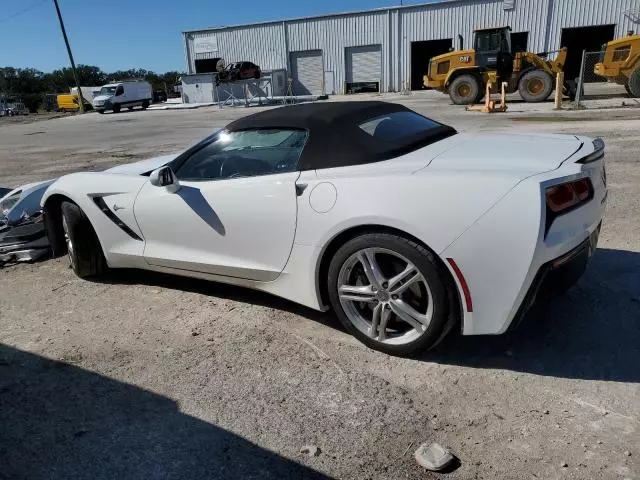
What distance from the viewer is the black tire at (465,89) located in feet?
63.1

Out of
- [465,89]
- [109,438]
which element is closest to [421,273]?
[109,438]

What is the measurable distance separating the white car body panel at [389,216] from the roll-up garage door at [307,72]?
36986 millimetres

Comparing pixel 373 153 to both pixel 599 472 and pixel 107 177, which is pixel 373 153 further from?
pixel 107 177

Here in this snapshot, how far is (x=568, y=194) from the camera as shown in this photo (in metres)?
2.48

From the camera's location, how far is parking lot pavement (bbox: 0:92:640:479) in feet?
7.07

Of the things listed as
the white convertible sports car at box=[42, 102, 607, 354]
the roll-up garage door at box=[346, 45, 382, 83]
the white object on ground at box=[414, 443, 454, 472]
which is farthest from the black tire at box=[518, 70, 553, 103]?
the roll-up garage door at box=[346, 45, 382, 83]

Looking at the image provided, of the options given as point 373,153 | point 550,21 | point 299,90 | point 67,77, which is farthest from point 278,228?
point 67,77

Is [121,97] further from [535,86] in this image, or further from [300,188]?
[300,188]

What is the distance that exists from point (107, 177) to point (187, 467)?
2596 millimetres

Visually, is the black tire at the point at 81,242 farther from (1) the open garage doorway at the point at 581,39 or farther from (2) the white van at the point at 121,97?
(2) the white van at the point at 121,97

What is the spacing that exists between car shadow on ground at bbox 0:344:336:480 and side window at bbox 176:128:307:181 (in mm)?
1449

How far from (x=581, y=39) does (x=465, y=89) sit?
21.4m

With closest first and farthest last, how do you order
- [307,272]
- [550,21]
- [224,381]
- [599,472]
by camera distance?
[599,472] < [224,381] < [307,272] < [550,21]

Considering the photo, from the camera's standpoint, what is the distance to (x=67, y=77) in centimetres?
9631
